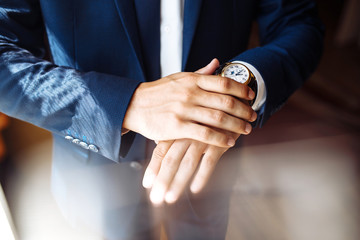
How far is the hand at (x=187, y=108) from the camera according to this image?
2.39 ft

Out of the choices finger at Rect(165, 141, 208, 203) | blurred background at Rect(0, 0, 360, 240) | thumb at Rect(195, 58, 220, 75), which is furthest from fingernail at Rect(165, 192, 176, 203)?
blurred background at Rect(0, 0, 360, 240)

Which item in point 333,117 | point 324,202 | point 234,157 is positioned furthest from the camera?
point 333,117

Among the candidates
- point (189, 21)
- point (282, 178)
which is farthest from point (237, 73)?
point (282, 178)

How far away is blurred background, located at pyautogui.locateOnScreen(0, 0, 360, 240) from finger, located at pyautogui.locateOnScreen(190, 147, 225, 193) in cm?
76

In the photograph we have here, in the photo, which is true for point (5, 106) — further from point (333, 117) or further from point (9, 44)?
point (333, 117)

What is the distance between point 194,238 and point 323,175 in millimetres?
1562

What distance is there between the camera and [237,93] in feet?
2.47

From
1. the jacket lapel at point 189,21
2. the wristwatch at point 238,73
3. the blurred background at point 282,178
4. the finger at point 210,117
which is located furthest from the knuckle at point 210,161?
the blurred background at point 282,178

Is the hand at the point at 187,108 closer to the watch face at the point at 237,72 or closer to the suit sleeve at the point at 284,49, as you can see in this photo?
the watch face at the point at 237,72

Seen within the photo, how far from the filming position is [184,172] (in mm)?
773

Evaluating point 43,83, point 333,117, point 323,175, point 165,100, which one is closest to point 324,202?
point 323,175

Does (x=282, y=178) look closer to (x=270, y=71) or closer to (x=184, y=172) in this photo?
(x=270, y=71)

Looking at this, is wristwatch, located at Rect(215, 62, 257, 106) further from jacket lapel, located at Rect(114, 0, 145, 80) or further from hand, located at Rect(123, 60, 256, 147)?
jacket lapel, located at Rect(114, 0, 145, 80)

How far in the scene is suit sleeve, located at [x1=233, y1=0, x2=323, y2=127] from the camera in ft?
3.00
